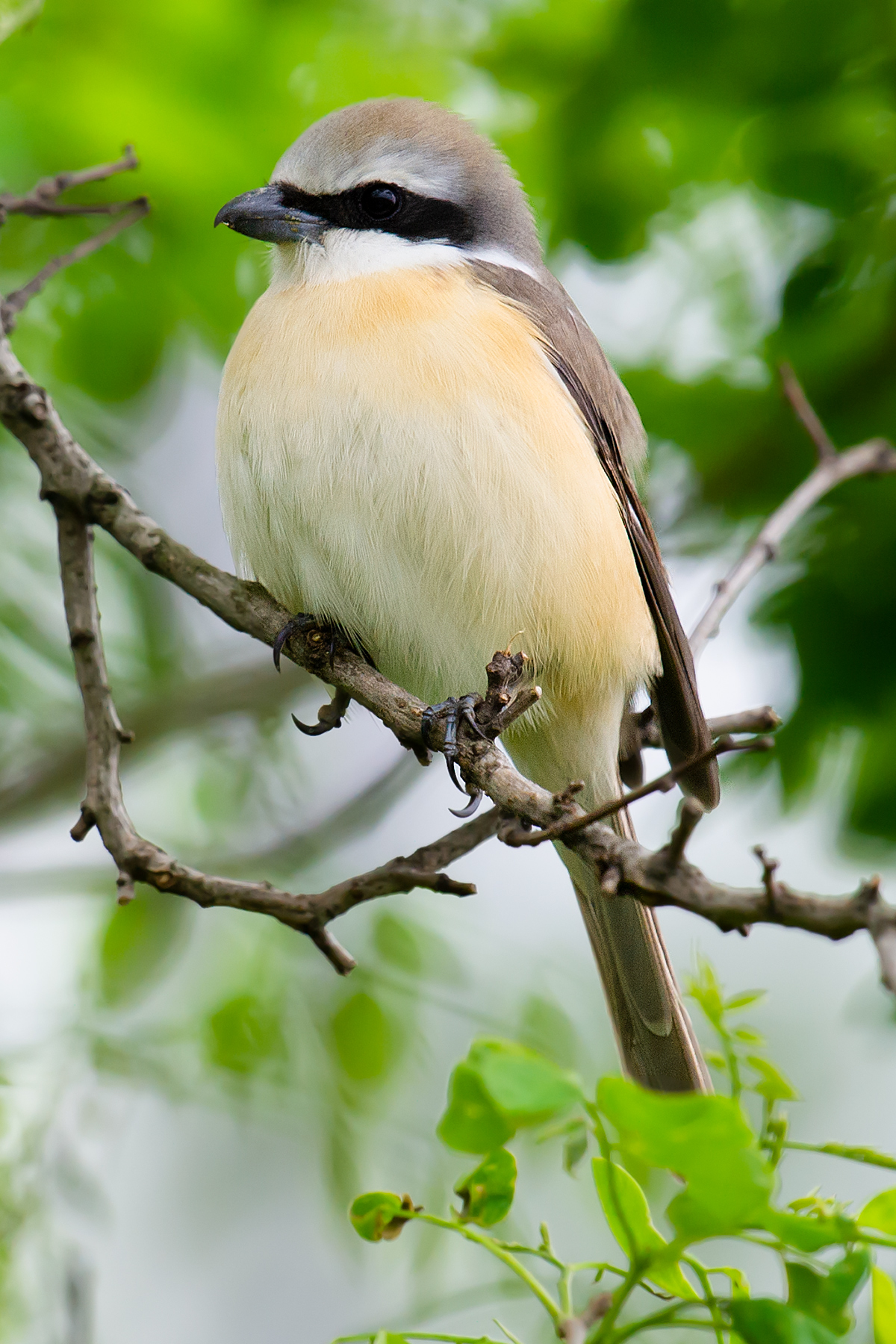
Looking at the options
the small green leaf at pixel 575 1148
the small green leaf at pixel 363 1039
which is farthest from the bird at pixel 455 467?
the small green leaf at pixel 575 1148

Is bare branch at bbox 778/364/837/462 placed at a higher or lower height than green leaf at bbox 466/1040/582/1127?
higher

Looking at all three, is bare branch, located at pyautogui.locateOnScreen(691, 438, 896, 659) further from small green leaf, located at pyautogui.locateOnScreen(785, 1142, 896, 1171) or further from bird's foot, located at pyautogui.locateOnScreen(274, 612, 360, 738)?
small green leaf, located at pyautogui.locateOnScreen(785, 1142, 896, 1171)

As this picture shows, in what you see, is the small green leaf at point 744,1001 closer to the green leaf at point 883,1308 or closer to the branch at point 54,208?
the green leaf at point 883,1308

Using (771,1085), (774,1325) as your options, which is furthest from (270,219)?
(774,1325)

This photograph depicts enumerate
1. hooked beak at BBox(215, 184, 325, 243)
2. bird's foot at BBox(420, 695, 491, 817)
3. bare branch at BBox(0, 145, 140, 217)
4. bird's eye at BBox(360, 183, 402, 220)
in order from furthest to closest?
bird's eye at BBox(360, 183, 402, 220), hooked beak at BBox(215, 184, 325, 243), bare branch at BBox(0, 145, 140, 217), bird's foot at BBox(420, 695, 491, 817)

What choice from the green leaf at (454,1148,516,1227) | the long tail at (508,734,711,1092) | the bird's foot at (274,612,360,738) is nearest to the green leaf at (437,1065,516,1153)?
the green leaf at (454,1148,516,1227)

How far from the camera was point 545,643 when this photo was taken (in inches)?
146

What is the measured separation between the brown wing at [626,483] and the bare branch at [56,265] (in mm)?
1062

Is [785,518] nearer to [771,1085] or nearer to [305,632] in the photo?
[305,632]

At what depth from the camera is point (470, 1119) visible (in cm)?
158

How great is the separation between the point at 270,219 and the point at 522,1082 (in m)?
3.01

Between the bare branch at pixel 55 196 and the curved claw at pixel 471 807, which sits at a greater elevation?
the bare branch at pixel 55 196

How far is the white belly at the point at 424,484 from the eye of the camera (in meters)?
3.43

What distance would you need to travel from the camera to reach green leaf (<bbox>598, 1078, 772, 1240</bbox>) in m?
1.48
